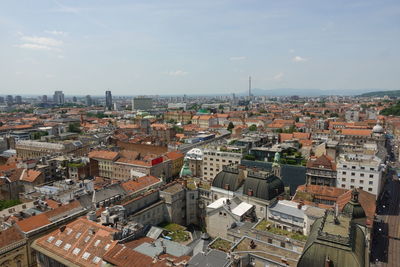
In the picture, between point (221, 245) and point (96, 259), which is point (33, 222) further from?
point (221, 245)

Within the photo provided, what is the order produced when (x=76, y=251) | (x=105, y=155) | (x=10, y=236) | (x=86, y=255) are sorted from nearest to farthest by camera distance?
(x=86, y=255) → (x=76, y=251) → (x=10, y=236) → (x=105, y=155)

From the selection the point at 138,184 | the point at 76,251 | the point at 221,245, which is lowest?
the point at 221,245

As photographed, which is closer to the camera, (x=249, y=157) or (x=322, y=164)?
(x=322, y=164)

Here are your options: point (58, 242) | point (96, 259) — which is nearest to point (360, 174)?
point (96, 259)

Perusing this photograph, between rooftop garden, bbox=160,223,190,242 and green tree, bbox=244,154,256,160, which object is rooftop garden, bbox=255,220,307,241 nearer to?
rooftop garden, bbox=160,223,190,242

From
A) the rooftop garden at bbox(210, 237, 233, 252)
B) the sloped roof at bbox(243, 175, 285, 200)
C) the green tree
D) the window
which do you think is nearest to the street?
the sloped roof at bbox(243, 175, 285, 200)

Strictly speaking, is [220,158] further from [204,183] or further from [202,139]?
[202,139]

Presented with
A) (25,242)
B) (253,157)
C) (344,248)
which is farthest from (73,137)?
(344,248)

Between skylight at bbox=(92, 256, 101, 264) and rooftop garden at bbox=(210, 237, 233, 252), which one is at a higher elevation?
skylight at bbox=(92, 256, 101, 264)

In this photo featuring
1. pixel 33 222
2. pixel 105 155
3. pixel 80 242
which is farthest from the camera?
pixel 105 155
